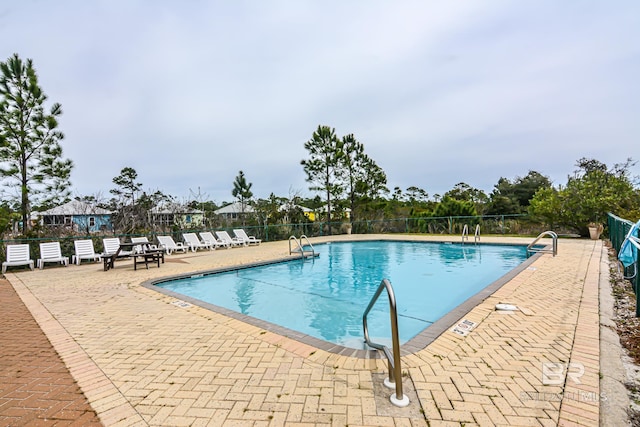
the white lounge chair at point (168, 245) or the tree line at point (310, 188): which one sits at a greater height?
the tree line at point (310, 188)

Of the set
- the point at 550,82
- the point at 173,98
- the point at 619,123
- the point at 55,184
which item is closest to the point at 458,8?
the point at 550,82

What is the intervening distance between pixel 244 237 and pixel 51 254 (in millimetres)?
7988

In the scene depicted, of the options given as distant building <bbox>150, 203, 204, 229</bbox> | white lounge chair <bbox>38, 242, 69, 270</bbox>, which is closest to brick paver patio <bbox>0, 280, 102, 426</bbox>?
white lounge chair <bbox>38, 242, 69, 270</bbox>

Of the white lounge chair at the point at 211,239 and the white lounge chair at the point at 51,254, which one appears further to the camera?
the white lounge chair at the point at 211,239

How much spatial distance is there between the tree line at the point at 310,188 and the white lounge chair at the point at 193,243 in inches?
121

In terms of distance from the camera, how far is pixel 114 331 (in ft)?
12.9

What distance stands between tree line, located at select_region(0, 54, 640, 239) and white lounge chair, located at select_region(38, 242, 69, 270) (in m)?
2.01

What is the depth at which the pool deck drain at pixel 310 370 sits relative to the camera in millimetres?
2062

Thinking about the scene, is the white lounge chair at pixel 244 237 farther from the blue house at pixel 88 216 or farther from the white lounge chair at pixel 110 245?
the blue house at pixel 88 216

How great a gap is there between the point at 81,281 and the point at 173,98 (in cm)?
878

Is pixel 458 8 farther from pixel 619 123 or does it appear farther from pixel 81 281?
pixel 619 123

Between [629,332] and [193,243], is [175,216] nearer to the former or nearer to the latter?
[193,243]

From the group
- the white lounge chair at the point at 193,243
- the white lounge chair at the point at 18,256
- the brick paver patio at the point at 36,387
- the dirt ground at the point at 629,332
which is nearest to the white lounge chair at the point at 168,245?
the white lounge chair at the point at 193,243

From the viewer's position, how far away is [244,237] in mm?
16391
